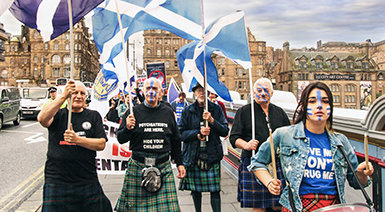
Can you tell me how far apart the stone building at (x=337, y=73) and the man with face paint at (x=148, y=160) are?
98787 mm

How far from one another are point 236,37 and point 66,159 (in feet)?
9.15

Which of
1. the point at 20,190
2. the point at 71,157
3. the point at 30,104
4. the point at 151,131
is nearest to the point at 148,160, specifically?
the point at 151,131

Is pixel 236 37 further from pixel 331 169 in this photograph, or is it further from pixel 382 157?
pixel 331 169

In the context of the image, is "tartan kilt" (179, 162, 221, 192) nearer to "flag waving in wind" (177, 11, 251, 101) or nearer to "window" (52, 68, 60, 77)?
"flag waving in wind" (177, 11, 251, 101)

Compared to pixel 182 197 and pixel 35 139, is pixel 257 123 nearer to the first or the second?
pixel 182 197

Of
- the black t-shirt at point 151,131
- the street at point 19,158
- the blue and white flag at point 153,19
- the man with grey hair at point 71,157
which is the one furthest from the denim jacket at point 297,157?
the street at point 19,158

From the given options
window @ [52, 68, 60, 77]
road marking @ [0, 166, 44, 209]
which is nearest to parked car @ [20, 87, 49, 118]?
road marking @ [0, 166, 44, 209]

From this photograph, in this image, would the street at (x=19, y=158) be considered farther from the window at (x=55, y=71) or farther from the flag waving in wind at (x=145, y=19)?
the window at (x=55, y=71)

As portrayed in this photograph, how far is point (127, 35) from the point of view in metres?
5.11

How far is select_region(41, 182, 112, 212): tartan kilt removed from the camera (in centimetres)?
335

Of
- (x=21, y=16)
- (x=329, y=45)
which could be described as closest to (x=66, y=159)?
(x=21, y=16)

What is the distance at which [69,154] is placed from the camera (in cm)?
343

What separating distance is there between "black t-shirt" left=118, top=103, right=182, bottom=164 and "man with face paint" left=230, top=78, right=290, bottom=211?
830 millimetres

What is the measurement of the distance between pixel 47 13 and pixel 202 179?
284 cm
